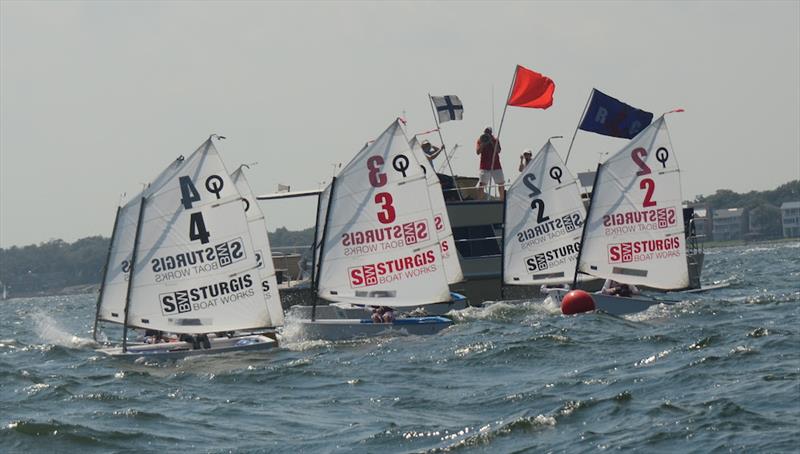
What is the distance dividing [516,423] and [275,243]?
6875 inches

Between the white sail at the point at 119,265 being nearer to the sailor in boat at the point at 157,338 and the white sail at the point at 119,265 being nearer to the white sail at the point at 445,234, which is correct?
the sailor in boat at the point at 157,338

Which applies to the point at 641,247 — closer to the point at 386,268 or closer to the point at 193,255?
the point at 386,268

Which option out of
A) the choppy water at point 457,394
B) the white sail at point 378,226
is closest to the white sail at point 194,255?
the choppy water at point 457,394

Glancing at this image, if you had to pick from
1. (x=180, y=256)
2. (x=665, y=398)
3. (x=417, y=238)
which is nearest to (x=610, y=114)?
(x=417, y=238)

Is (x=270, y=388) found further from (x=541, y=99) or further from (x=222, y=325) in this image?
(x=541, y=99)

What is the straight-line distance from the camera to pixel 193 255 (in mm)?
31375

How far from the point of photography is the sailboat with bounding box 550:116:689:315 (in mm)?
38344

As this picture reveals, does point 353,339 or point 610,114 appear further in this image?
point 610,114

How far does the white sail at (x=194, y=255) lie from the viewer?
102 ft

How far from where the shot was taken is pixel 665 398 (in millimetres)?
20312

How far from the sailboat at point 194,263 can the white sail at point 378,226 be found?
3.36 metres

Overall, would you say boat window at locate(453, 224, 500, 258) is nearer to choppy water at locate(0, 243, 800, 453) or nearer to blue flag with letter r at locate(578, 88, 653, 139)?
blue flag with letter r at locate(578, 88, 653, 139)

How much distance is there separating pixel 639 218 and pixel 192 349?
13973mm

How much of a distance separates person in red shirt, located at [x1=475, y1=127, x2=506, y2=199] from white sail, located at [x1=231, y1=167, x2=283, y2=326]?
31.8 ft
